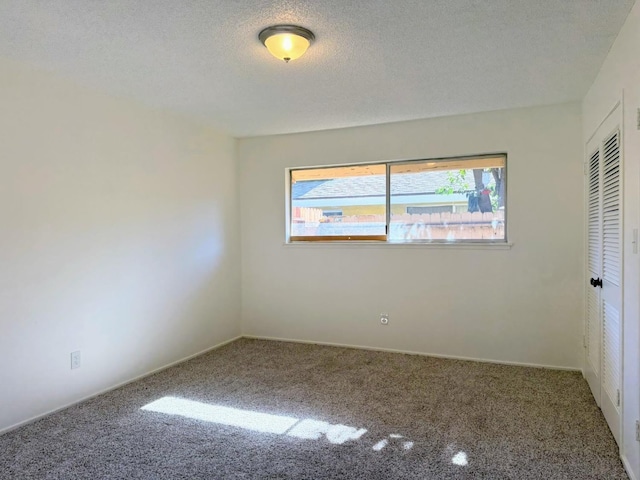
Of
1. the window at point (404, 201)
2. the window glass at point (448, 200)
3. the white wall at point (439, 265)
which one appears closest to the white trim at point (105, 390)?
the white wall at point (439, 265)

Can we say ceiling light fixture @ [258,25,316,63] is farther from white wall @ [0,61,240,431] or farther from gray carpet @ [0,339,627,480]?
gray carpet @ [0,339,627,480]

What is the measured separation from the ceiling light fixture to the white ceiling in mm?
53

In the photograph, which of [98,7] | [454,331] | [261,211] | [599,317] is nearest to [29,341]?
[98,7]

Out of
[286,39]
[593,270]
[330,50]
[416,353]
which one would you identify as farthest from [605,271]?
[286,39]

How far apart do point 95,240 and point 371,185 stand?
269 cm

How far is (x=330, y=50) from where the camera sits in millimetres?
2586

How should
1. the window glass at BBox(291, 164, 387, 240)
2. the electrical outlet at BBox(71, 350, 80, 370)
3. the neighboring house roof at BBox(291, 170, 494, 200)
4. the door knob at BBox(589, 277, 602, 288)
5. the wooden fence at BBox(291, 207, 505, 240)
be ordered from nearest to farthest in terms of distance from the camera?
the door knob at BBox(589, 277, 602, 288) < the electrical outlet at BBox(71, 350, 80, 370) < the wooden fence at BBox(291, 207, 505, 240) < the neighboring house roof at BBox(291, 170, 494, 200) < the window glass at BBox(291, 164, 387, 240)

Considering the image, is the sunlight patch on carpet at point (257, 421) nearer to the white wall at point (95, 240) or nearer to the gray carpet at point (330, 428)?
the gray carpet at point (330, 428)

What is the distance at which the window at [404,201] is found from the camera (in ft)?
13.2

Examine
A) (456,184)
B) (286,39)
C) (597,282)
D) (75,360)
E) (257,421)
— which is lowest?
(257,421)

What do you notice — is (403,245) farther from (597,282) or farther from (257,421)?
(257,421)

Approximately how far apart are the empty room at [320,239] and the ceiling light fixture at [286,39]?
0.01 metres

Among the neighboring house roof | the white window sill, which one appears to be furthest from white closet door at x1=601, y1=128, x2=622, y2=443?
the neighboring house roof

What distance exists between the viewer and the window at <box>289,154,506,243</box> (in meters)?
4.03
